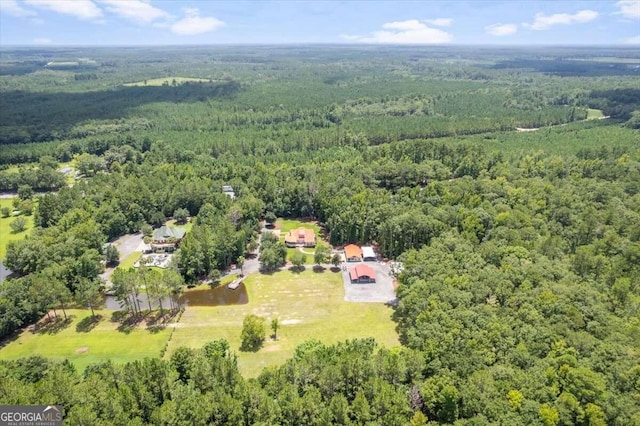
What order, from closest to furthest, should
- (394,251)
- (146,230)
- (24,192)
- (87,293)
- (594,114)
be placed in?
1. (87,293)
2. (394,251)
3. (146,230)
4. (24,192)
5. (594,114)

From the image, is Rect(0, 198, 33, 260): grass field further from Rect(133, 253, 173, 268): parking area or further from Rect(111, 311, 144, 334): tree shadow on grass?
Rect(111, 311, 144, 334): tree shadow on grass

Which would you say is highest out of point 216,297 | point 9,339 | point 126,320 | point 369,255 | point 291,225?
point 369,255

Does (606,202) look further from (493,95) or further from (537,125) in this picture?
(493,95)

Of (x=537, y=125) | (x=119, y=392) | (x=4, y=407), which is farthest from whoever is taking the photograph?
(x=537, y=125)

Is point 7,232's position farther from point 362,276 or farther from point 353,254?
point 362,276

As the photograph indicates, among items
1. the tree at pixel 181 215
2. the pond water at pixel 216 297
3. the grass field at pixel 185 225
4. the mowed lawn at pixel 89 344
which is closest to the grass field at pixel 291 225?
the grass field at pixel 185 225

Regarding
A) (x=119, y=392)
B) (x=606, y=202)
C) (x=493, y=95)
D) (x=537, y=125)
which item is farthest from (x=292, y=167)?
(x=493, y=95)

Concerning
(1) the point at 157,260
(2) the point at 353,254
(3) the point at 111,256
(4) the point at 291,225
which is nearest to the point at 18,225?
(3) the point at 111,256
